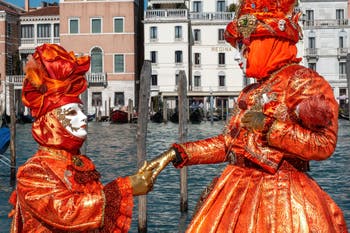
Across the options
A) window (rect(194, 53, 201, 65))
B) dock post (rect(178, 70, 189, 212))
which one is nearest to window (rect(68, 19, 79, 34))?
window (rect(194, 53, 201, 65))

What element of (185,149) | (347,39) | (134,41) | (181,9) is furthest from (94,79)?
(185,149)

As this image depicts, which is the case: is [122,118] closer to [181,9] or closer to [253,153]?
[181,9]

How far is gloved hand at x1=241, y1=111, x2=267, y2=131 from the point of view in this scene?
2.63 metres

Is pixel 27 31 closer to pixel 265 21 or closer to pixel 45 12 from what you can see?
pixel 45 12

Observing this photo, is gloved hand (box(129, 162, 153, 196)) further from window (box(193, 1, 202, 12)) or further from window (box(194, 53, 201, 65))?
window (box(193, 1, 202, 12))

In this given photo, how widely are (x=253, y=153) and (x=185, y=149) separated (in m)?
0.36

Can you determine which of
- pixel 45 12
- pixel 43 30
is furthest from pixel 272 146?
pixel 45 12

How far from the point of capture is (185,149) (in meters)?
2.88

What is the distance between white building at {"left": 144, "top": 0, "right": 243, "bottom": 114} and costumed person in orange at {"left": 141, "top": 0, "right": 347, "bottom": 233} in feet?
109

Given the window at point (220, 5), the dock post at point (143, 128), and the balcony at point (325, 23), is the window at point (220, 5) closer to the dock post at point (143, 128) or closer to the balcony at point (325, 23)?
the balcony at point (325, 23)

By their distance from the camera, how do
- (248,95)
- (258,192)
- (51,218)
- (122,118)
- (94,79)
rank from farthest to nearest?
(94,79), (122,118), (248,95), (258,192), (51,218)

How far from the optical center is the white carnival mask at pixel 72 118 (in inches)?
95.2

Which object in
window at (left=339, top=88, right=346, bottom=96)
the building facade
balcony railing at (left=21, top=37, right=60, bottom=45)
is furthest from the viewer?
balcony railing at (left=21, top=37, right=60, bottom=45)

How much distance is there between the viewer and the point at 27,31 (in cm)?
4122
